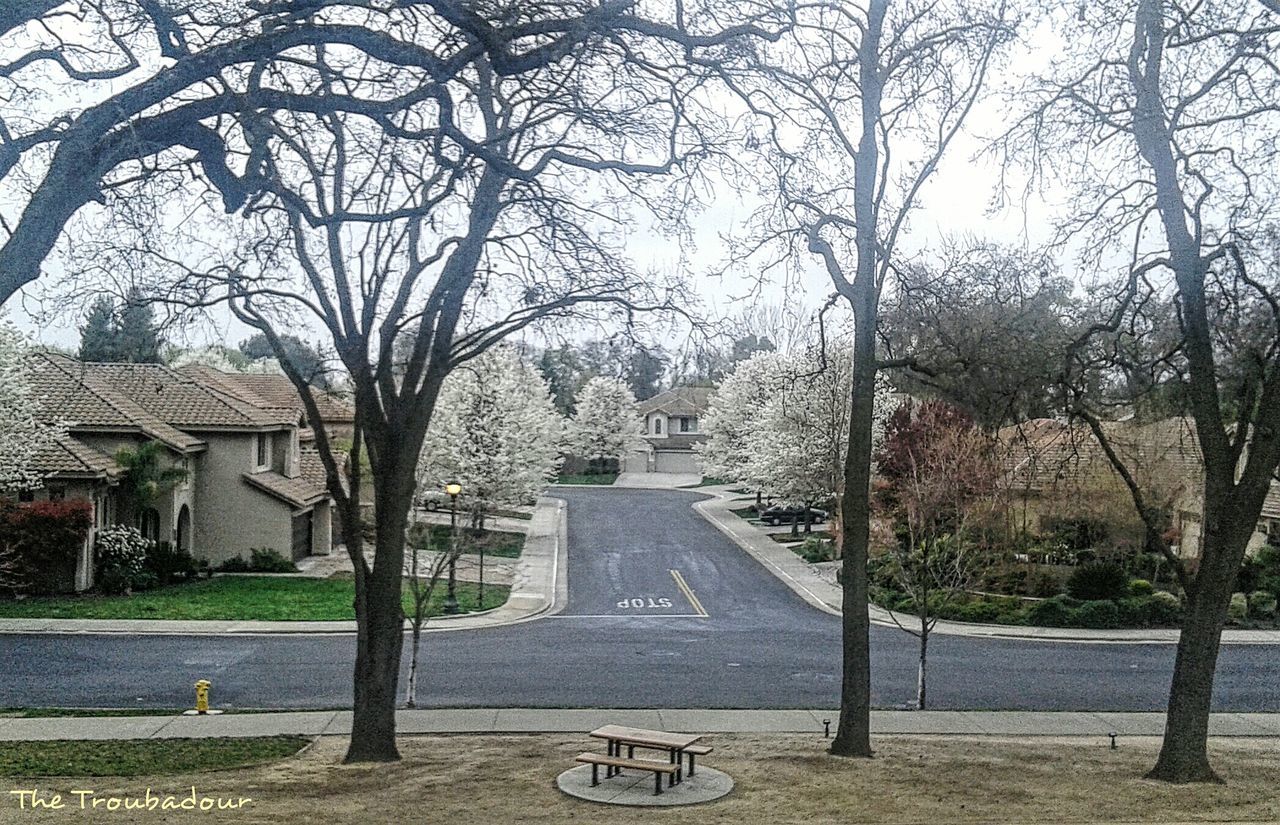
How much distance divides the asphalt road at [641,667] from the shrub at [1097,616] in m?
2.41

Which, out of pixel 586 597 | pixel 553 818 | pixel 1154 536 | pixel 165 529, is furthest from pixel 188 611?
pixel 1154 536

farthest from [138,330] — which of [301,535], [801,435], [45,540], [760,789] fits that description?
[801,435]

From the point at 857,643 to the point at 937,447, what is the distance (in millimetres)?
17880

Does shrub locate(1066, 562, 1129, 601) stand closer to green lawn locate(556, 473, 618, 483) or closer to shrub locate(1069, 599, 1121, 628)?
shrub locate(1069, 599, 1121, 628)

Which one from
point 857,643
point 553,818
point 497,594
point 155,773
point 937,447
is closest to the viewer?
point 553,818

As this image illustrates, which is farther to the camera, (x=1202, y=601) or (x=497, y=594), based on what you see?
(x=497, y=594)

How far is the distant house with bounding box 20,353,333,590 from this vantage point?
3356cm

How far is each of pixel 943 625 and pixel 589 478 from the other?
54.0 m

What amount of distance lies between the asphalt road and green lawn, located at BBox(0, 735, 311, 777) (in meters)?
3.36

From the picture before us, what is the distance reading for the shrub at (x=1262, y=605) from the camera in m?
33.2

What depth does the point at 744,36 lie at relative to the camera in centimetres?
1088

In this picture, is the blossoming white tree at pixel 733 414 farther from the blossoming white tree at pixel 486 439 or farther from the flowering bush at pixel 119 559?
the flowering bush at pixel 119 559

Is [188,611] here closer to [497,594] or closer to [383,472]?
[497,594]

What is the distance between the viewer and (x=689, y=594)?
118ft
